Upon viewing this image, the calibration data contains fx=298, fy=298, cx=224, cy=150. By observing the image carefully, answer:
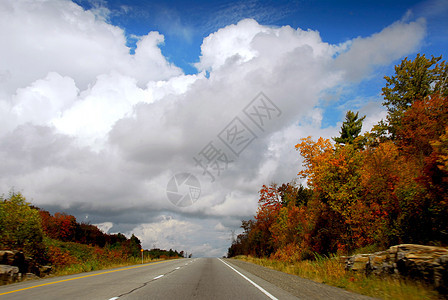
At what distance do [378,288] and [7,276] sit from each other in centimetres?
1477

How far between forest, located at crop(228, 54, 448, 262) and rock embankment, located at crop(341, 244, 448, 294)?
4.16m

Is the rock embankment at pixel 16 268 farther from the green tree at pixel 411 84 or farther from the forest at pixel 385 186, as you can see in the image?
the green tree at pixel 411 84

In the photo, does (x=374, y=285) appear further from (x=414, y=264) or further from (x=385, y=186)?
(x=385, y=186)

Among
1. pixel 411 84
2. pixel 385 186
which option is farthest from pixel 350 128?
pixel 385 186

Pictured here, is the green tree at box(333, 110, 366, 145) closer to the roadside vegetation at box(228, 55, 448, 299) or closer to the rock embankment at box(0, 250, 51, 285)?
the roadside vegetation at box(228, 55, 448, 299)

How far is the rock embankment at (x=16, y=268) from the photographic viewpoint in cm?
1289

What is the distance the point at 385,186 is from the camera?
71.7 ft

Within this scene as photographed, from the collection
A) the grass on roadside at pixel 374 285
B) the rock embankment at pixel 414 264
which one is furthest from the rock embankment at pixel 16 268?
the rock embankment at pixel 414 264

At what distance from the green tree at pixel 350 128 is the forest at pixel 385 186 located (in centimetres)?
537

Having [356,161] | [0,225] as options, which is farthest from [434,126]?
[0,225]

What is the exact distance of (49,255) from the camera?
2016cm

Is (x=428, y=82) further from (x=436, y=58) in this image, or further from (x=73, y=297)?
(x=73, y=297)

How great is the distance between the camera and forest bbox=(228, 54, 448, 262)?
15.0 meters

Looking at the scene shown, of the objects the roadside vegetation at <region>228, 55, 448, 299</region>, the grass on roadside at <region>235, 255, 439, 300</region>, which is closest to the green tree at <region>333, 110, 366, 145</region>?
the roadside vegetation at <region>228, 55, 448, 299</region>
